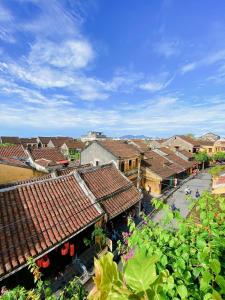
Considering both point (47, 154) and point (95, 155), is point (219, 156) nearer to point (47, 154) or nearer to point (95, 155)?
point (95, 155)

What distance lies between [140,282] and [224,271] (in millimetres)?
1288

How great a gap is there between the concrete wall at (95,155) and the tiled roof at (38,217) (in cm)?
1133

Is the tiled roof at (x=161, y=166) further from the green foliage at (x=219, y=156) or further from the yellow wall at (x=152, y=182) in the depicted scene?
the green foliage at (x=219, y=156)

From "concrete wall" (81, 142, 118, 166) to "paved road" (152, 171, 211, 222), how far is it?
27.6 feet

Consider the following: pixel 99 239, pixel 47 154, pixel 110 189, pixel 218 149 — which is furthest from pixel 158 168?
pixel 218 149

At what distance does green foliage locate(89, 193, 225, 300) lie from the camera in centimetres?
156

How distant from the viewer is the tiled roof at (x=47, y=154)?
26281 mm

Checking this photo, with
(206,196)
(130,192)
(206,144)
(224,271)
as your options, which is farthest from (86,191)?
(206,144)

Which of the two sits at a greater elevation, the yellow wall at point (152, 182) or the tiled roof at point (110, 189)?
the tiled roof at point (110, 189)

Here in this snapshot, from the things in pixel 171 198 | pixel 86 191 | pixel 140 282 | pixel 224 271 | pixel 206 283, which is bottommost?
pixel 171 198

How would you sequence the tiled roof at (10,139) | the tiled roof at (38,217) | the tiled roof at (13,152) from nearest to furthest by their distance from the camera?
the tiled roof at (38,217) → the tiled roof at (13,152) → the tiled roof at (10,139)

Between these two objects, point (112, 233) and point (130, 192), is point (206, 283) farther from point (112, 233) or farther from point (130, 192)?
point (130, 192)

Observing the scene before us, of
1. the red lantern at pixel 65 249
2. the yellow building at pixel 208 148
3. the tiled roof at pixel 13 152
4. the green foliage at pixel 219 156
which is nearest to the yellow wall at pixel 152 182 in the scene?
the tiled roof at pixel 13 152

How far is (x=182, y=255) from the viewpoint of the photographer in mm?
2523
